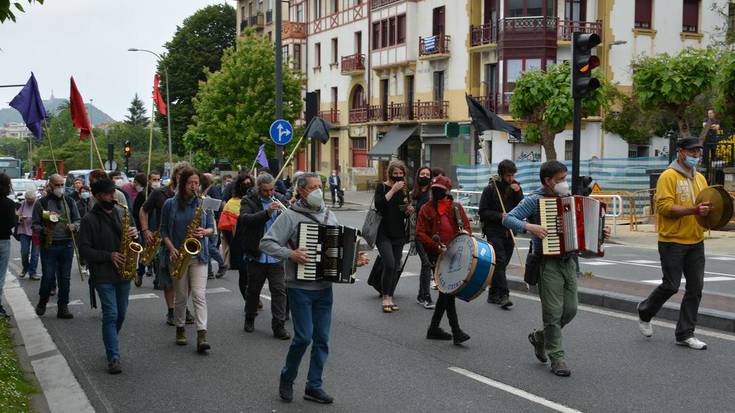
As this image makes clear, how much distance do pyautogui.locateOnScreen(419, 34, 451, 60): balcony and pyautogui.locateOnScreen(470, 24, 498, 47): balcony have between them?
1.90m

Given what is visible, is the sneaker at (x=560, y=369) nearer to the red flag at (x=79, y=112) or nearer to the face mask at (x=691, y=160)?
the face mask at (x=691, y=160)

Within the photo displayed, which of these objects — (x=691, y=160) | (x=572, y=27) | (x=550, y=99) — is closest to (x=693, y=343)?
(x=691, y=160)

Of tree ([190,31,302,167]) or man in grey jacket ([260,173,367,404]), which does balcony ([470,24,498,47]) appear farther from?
man in grey jacket ([260,173,367,404])

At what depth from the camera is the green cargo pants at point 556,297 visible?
754 centimetres

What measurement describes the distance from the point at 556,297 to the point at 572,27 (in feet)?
107

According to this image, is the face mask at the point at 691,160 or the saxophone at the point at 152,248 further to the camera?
the saxophone at the point at 152,248

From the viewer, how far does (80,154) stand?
95.1 m

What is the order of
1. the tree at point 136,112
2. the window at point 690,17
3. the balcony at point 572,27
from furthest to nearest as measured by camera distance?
the tree at point 136,112 < the window at point 690,17 < the balcony at point 572,27

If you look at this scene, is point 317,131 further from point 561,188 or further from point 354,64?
point 354,64

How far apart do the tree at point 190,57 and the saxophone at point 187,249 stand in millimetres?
57268

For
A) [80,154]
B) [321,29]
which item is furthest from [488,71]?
[80,154]

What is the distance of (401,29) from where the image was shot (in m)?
45.9

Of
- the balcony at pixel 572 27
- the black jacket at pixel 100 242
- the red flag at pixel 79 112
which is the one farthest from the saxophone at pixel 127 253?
the balcony at pixel 572 27

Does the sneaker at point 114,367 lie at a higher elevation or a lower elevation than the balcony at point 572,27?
lower
